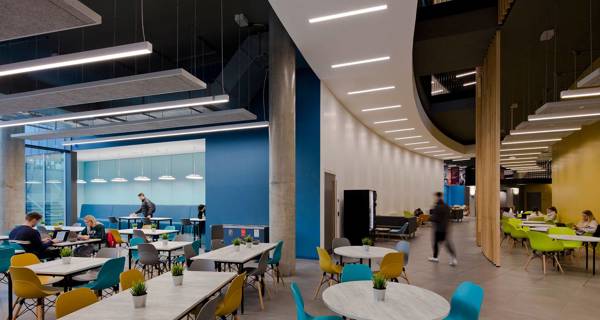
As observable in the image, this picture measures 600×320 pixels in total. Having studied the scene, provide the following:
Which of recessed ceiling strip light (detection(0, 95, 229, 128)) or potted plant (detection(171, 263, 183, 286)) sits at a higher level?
recessed ceiling strip light (detection(0, 95, 229, 128))

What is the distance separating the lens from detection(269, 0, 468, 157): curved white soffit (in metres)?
4.96

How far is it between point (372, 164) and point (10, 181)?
12683mm

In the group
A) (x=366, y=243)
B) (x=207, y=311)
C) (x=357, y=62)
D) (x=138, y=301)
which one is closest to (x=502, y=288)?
(x=366, y=243)

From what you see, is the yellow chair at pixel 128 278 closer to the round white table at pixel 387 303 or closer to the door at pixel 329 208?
the round white table at pixel 387 303

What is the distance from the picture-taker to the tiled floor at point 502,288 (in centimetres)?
485

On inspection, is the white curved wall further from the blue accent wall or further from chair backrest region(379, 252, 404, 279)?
chair backrest region(379, 252, 404, 279)

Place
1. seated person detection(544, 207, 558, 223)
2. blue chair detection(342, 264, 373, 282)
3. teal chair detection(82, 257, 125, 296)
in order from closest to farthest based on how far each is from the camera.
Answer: blue chair detection(342, 264, 373, 282)
teal chair detection(82, 257, 125, 296)
seated person detection(544, 207, 558, 223)

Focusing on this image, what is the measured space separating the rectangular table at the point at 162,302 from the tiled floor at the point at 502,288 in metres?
1.38

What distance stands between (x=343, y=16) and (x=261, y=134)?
17.7 ft

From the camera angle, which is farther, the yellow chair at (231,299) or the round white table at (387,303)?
the yellow chair at (231,299)

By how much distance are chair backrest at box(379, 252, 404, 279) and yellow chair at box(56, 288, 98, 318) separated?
3429 mm

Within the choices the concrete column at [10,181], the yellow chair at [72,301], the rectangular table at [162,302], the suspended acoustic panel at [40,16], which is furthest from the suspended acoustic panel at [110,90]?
the concrete column at [10,181]

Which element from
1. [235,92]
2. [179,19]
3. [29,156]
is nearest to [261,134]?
[235,92]

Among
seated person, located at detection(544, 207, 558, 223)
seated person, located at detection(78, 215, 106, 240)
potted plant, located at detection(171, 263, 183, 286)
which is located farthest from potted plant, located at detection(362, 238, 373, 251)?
seated person, located at detection(544, 207, 558, 223)
